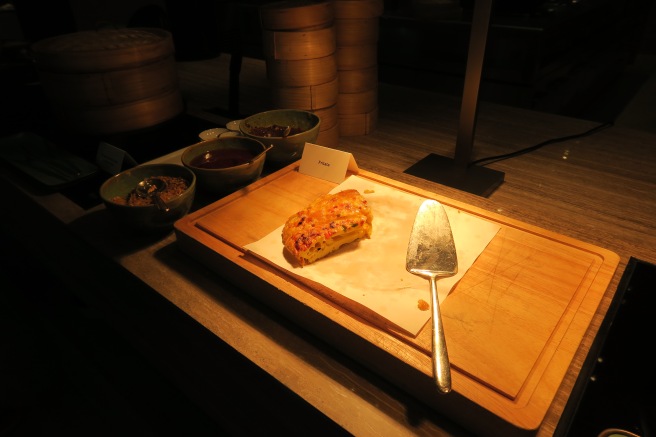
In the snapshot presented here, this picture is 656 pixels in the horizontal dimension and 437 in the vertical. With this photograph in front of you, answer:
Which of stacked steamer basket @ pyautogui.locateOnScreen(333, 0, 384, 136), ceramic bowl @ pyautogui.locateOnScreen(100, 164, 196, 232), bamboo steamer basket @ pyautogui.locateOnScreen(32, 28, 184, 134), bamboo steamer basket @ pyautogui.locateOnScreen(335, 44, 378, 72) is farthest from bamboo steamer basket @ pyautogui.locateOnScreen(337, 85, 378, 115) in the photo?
ceramic bowl @ pyautogui.locateOnScreen(100, 164, 196, 232)

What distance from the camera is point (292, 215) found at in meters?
1.07

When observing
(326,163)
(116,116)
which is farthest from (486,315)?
(116,116)

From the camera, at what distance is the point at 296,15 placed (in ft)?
4.41

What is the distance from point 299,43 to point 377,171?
18.8 inches

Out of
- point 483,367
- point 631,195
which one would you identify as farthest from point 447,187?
point 483,367

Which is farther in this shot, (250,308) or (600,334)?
(250,308)

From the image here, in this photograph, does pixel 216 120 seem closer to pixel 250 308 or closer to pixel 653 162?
pixel 250 308

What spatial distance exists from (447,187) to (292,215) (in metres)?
0.53

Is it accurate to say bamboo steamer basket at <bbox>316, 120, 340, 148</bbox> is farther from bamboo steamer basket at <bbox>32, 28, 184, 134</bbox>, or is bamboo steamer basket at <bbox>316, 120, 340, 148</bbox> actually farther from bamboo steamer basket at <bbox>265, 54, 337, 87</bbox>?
bamboo steamer basket at <bbox>32, 28, 184, 134</bbox>

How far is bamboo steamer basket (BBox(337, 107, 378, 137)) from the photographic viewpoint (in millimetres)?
1700

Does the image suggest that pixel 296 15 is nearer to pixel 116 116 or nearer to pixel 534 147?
pixel 116 116

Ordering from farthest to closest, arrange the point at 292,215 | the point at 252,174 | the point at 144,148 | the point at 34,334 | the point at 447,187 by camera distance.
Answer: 1. the point at 34,334
2. the point at 144,148
3. the point at 447,187
4. the point at 252,174
5. the point at 292,215

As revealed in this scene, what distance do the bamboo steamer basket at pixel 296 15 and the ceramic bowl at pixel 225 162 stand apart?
39 cm

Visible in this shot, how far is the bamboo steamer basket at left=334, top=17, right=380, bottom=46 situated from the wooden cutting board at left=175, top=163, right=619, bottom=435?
0.81 m
